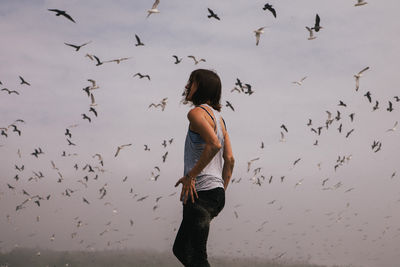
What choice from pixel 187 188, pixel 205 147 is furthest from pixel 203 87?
pixel 187 188

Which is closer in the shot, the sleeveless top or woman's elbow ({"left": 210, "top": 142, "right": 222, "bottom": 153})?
woman's elbow ({"left": 210, "top": 142, "right": 222, "bottom": 153})

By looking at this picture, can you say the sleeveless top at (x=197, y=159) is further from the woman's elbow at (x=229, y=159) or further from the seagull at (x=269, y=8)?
the seagull at (x=269, y=8)

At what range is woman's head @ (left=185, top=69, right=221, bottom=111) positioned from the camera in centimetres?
470

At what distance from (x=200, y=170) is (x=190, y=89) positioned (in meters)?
1.14

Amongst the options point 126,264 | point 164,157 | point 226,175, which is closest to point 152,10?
point 226,175

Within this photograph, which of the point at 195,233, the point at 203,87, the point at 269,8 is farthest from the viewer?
the point at 269,8

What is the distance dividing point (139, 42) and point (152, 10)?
4654 mm

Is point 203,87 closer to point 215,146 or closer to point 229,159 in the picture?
point 215,146

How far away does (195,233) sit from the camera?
4.15 metres

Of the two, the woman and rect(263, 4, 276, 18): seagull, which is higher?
rect(263, 4, 276, 18): seagull

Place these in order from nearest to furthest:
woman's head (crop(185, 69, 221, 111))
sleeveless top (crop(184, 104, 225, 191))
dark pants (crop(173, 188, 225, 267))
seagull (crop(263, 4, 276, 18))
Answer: dark pants (crop(173, 188, 225, 267)) < sleeveless top (crop(184, 104, 225, 191)) < woman's head (crop(185, 69, 221, 111)) < seagull (crop(263, 4, 276, 18))

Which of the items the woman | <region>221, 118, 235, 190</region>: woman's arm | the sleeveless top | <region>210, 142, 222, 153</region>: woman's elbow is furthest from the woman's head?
<region>210, 142, 222, 153</region>: woman's elbow

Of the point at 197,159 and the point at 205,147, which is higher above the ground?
the point at 205,147

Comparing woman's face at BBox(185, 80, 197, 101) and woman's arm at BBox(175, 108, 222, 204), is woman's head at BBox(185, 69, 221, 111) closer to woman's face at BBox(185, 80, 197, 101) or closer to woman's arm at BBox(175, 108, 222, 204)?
woman's face at BBox(185, 80, 197, 101)
